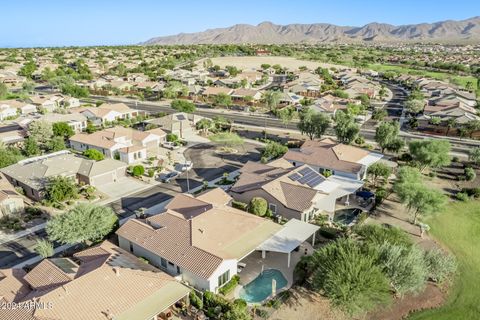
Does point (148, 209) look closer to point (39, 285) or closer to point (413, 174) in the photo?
point (39, 285)

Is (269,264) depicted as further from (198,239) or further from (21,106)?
Result: (21,106)

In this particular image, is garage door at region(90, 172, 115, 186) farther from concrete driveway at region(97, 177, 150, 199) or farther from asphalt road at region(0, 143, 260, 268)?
asphalt road at region(0, 143, 260, 268)

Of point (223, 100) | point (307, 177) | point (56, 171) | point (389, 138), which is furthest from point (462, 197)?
point (223, 100)

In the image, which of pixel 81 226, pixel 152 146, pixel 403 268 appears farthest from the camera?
pixel 152 146

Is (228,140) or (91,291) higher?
(228,140)

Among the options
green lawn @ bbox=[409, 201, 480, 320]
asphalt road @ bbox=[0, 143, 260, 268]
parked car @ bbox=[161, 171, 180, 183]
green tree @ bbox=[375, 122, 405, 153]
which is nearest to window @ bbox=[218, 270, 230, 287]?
green lawn @ bbox=[409, 201, 480, 320]
